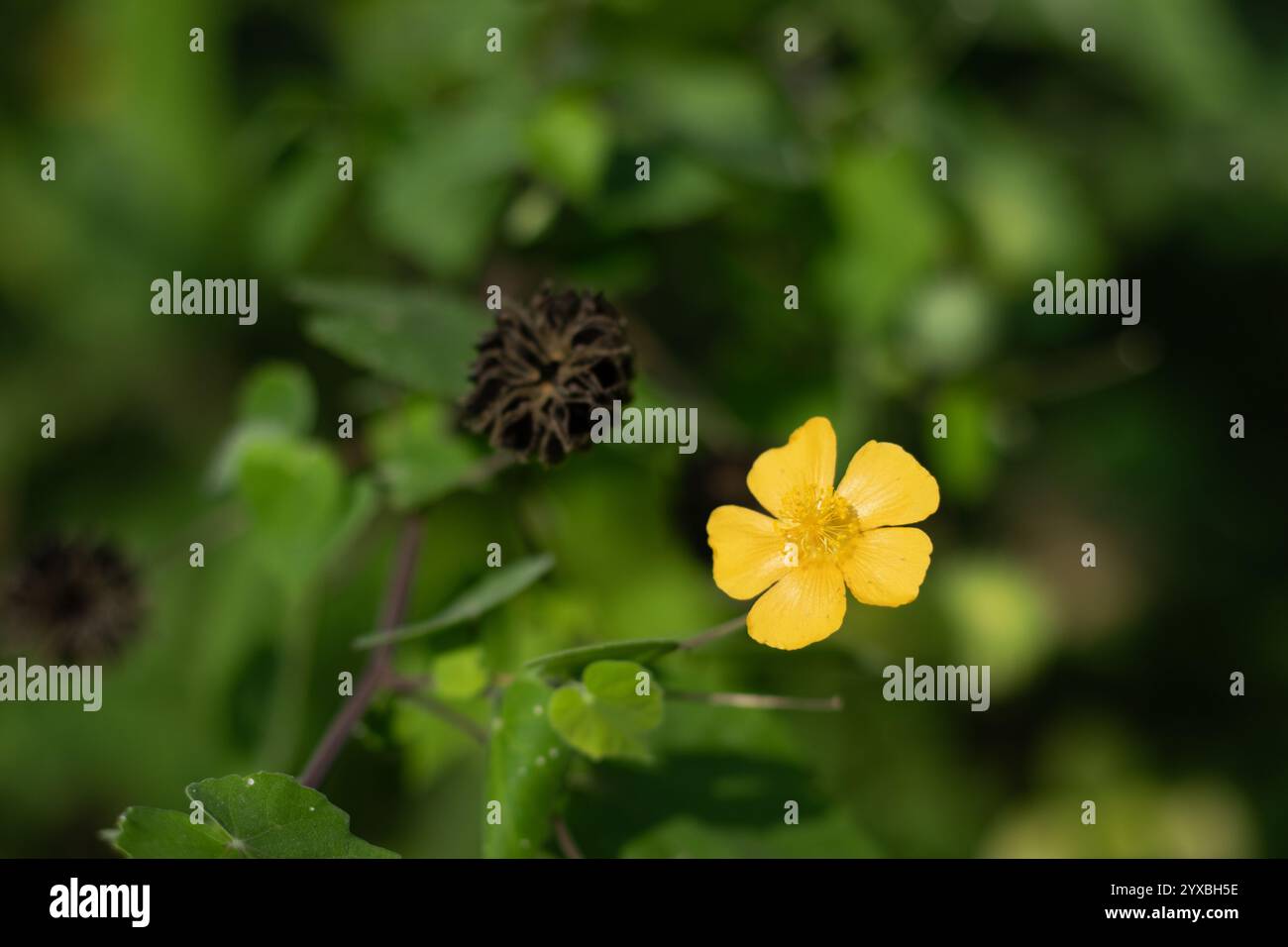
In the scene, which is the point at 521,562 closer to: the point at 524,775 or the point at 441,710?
the point at 441,710

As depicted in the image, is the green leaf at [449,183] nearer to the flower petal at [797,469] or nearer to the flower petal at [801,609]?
the flower petal at [797,469]

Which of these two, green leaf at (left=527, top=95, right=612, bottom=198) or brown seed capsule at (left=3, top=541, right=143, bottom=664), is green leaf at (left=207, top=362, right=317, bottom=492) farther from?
green leaf at (left=527, top=95, right=612, bottom=198)

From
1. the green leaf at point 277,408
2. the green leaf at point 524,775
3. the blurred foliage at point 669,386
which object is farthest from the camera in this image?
the green leaf at point 277,408

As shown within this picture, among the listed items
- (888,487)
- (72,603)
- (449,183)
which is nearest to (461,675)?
(888,487)

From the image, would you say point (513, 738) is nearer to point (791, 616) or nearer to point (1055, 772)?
point (791, 616)

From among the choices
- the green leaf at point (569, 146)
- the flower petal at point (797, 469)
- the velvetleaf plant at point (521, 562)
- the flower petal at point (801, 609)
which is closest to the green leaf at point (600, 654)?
the velvetleaf plant at point (521, 562)

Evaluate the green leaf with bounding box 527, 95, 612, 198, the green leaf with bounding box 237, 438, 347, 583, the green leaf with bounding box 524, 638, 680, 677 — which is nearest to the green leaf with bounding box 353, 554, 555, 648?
the green leaf with bounding box 524, 638, 680, 677
